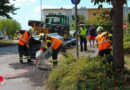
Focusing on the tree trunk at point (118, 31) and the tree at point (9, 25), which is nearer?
the tree trunk at point (118, 31)

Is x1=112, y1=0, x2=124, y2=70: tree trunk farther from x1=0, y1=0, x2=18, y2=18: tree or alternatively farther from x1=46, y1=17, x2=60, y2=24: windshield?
x1=0, y1=0, x2=18, y2=18: tree

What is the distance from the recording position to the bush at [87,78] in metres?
4.03

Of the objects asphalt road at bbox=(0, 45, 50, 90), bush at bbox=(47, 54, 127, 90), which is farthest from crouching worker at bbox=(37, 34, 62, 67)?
bush at bbox=(47, 54, 127, 90)

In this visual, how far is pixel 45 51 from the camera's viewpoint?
7234mm

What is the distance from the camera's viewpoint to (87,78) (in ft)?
14.0

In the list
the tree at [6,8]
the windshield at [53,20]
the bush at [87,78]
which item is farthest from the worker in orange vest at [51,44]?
the tree at [6,8]

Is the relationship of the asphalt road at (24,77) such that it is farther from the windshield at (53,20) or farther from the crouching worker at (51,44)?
the windshield at (53,20)

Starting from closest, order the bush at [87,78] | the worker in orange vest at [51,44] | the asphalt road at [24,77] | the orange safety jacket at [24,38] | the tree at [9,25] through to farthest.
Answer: the bush at [87,78] < the asphalt road at [24,77] < the worker in orange vest at [51,44] < the orange safety jacket at [24,38] < the tree at [9,25]

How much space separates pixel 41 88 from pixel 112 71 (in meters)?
1.93

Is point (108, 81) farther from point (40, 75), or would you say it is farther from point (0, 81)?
point (0, 81)

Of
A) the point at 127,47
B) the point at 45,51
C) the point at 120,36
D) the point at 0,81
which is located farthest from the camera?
the point at 127,47

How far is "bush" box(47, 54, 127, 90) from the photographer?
13.2 ft

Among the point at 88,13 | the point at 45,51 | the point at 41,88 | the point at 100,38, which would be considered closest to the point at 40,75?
the point at 45,51

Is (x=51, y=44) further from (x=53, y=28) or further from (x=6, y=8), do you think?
(x=6, y=8)
